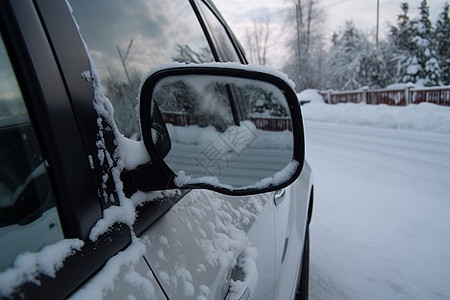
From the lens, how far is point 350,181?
573 cm

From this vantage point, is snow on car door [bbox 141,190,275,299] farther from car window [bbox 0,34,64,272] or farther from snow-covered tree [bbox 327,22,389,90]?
snow-covered tree [bbox 327,22,389,90]

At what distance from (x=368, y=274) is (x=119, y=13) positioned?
298 cm

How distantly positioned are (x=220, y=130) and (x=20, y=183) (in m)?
0.58

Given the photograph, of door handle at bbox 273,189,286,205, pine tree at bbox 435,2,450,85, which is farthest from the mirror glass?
pine tree at bbox 435,2,450,85

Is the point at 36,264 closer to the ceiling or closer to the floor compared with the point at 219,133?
closer to the floor

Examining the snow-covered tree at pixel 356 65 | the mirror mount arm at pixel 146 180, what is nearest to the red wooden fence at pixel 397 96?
the snow-covered tree at pixel 356 65

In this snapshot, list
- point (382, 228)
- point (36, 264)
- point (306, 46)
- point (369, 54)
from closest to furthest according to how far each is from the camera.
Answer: point (36, 264) < point (382, 228) < point (369, 54) < point (306, 46)

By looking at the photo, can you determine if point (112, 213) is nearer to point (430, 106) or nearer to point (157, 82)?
point (157, 82)

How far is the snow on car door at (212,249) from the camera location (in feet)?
2.70

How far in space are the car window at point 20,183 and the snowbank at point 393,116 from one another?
13.0 meters

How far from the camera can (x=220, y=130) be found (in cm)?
102

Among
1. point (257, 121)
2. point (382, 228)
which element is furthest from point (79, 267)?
point (382, 228)

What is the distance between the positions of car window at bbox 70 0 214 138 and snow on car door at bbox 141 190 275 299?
32 centimetres

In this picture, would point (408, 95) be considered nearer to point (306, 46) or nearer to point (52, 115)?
point (52, 115)
